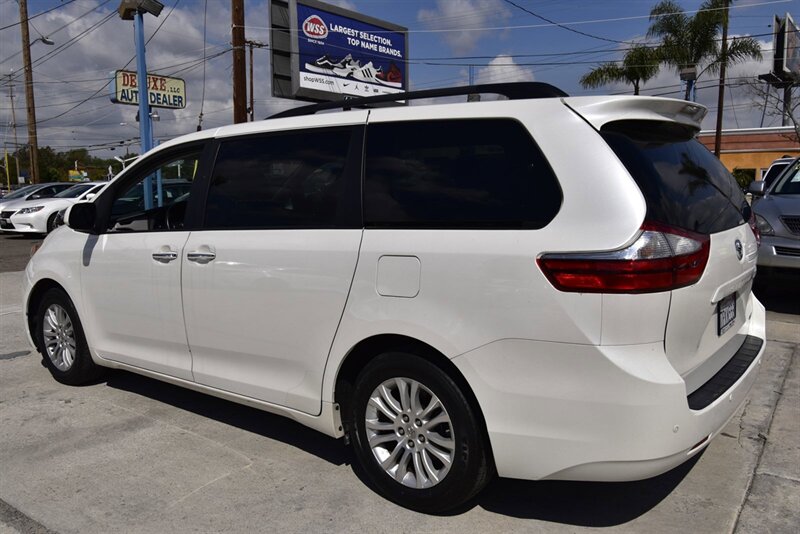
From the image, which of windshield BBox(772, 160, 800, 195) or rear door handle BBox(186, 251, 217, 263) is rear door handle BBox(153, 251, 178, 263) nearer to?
rear door handle BBox(186, 251, 217, 263)

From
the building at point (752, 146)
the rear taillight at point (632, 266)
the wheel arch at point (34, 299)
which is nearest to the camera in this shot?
the rear taillight at point (632, 266)

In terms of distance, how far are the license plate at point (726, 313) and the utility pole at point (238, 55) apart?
1335 cm

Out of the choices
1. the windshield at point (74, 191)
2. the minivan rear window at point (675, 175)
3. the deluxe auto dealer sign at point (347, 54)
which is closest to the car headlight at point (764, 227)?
the minivan rear window at point (675, 175)

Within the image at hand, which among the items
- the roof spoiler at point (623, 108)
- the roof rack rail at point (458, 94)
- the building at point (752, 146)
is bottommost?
the roof spoiler at point (623, 108)

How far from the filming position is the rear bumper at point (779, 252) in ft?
22.3

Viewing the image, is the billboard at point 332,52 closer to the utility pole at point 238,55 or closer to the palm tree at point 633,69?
the utility pole at point 238,55

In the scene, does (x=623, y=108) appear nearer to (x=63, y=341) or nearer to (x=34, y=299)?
(x=63, y=341)

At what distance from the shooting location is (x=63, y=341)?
4.86m

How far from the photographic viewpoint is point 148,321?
4.05m

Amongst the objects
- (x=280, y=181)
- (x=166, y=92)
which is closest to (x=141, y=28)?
(x=280, y=181)

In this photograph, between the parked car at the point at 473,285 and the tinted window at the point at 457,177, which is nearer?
the parked car at the point at 473,285

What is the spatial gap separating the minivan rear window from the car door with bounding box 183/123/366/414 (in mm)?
1262

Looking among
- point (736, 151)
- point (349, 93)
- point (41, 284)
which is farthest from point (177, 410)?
point (736, 151)

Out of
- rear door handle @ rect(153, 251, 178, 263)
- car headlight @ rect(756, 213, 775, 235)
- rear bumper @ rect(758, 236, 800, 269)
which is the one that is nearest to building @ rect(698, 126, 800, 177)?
car headlight @ rect(756, 213, 775, 235)
